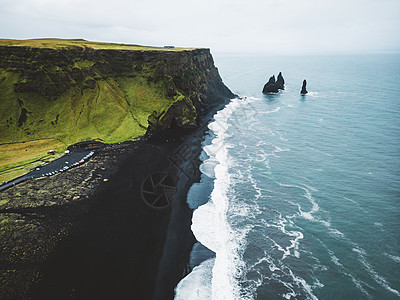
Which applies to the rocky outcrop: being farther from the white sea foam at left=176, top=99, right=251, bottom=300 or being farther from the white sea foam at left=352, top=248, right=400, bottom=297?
the white sea foam at left=352, top=248, right=400, bottom=297

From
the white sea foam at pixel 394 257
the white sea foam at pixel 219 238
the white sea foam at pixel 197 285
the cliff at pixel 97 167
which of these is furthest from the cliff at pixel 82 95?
the white sea foam at pixel 394 257

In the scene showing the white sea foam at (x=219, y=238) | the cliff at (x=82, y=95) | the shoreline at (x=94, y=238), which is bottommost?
the white sea foam at (x=219, y=238)

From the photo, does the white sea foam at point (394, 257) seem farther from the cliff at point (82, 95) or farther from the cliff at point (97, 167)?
the cliff at point (82, 95)

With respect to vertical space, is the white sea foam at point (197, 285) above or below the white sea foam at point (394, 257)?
below

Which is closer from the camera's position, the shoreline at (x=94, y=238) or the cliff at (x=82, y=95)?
the shoreline at (x=94, y=238)

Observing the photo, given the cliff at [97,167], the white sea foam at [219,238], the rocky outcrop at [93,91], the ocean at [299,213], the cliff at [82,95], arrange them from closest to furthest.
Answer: the white sea foam at [219,238] < the ocean at [299,213] < the cliff at [97,167] < the cliff at [82,95] < the rocky outcrop at [93,91]

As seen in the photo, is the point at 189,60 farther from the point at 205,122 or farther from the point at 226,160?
the point at 226,160

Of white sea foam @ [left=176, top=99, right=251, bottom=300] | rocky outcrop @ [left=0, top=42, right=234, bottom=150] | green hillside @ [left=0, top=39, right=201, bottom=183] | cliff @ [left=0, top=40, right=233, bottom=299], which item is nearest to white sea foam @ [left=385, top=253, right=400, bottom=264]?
white sea foam @ [left=176, top=99, right=251, bottom=300]

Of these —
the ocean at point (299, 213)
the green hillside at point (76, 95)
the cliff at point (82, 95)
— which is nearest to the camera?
the ocean at point (299, 213)
